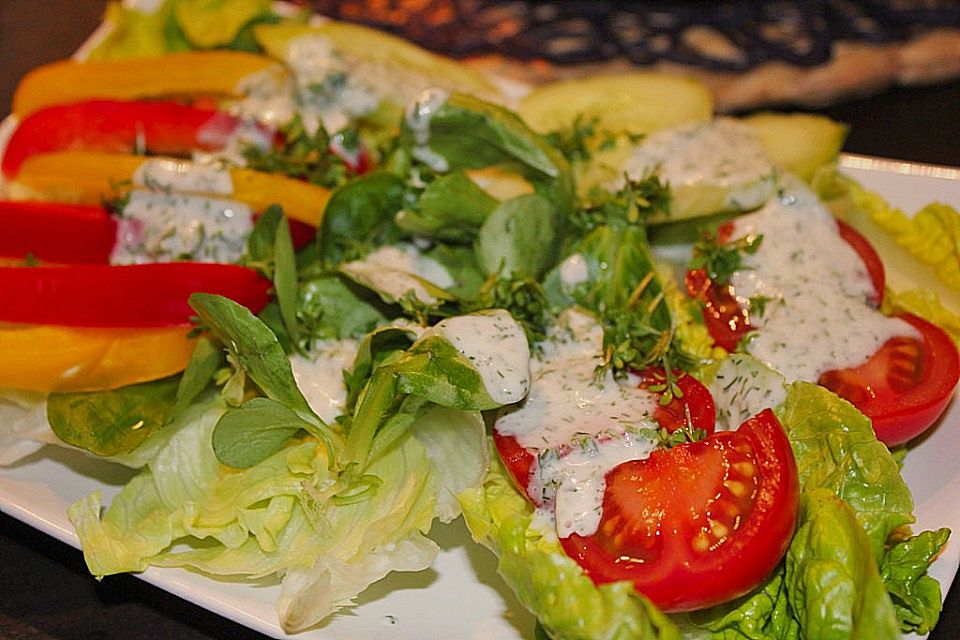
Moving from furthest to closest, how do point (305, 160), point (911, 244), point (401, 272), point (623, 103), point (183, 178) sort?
point (623, 103) < point (305, 160) < point (183, 178) < point (911, 244) < point (401, 272)

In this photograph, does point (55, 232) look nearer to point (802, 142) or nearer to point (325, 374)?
point (325, 374)

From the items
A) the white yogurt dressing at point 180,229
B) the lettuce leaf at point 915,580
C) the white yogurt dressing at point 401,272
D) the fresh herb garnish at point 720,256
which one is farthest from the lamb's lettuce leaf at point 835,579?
the white yogurt dressing at point 180,229

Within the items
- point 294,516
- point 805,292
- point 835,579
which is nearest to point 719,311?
point 805,292

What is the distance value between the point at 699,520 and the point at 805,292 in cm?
88

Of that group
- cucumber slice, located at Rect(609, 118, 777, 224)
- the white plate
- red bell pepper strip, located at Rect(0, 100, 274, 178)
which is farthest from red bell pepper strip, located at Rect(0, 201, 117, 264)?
cucumber slice, located at Rect(609, 118, 777, 224)

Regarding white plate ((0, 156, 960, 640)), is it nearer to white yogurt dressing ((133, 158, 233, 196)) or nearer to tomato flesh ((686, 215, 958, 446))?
tomato flesh ((686, 215, 958, 446))

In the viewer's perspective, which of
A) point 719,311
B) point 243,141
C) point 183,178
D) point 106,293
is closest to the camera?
point 106,293

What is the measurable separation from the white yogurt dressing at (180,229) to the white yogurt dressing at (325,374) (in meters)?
0.47

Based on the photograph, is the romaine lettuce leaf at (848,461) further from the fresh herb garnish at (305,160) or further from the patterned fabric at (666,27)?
the patterned fabric at (666,27)

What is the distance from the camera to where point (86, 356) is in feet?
8.55

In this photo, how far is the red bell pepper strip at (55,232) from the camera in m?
3.00

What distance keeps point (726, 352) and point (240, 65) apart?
74.0 inches

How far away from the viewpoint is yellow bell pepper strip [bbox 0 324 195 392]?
2.59 m

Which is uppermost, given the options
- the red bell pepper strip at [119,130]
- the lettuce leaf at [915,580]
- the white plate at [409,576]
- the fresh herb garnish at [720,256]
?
the red bell pepper strip at [119,130]
